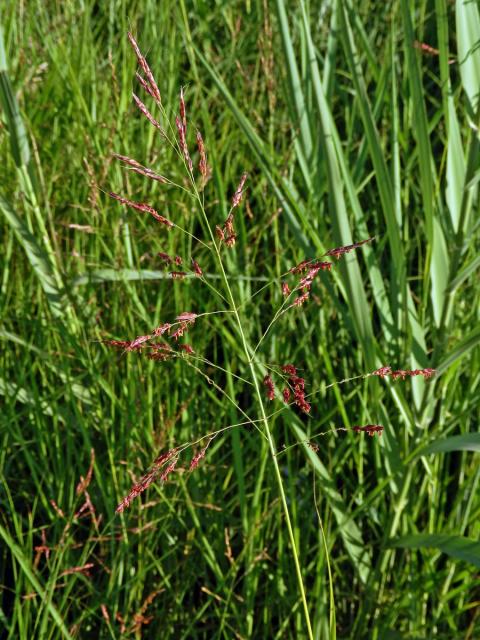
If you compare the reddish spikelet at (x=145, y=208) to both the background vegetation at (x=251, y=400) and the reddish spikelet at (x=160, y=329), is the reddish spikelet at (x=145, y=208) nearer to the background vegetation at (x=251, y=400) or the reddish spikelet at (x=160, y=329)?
the reddish spikelet at (x=160, y=329)

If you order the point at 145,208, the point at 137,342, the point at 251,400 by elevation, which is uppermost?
the point at 145,208

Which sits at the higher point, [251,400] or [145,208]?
[145,208]

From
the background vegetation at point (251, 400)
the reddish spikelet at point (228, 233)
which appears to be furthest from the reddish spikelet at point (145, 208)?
the background vegetation at point (251, 400)

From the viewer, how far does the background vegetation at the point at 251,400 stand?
1238 mm

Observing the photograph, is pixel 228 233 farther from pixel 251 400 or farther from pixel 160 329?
pixel 251 400

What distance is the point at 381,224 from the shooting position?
1791 millimetres

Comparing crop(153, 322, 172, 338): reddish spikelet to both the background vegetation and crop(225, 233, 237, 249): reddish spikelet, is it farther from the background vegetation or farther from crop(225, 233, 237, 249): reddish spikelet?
the background vegetation

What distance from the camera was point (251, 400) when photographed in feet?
5.59

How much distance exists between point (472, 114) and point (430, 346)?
0.60 m

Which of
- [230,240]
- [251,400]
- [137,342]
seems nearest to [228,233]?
[230,240]

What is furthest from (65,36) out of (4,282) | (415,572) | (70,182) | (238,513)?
(415,572)

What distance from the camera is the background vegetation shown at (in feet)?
4.06

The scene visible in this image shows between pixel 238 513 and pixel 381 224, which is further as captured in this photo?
pixel 381 224

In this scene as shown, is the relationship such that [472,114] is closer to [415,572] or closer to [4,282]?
[415,572]
